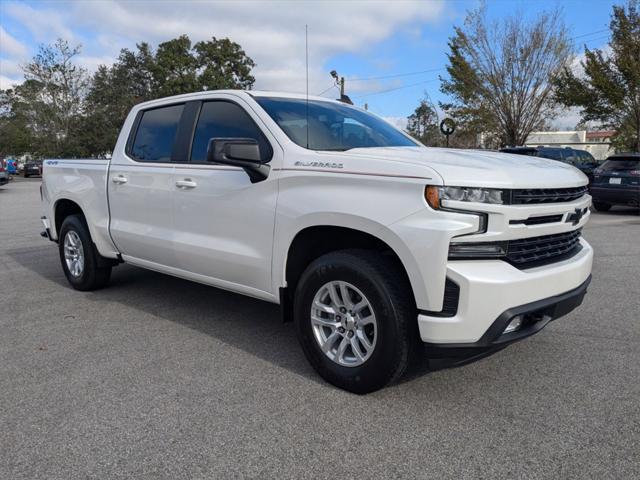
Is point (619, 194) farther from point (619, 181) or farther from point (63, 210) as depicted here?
point (63, 210)

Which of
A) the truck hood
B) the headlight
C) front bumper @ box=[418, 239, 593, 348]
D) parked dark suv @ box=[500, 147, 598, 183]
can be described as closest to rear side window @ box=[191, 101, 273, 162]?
the truck hood

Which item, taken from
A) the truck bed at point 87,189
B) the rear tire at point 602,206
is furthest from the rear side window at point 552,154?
the truck bed at point 87,189

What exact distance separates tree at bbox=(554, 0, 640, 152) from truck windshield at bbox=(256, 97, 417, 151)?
21161 millimetres

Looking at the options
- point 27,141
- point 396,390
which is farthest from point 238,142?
point 27,141

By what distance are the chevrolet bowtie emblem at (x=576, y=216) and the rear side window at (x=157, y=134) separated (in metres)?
3.16

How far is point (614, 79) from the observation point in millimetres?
22422

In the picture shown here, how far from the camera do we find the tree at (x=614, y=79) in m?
21.4

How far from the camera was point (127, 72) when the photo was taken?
65.6 meters

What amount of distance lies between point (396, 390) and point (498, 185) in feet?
4.67

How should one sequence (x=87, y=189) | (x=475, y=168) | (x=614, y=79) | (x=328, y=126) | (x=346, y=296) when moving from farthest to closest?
1. (x=614, y=79)
2. (x=87, y=189)
3. (x=328, y=126)
4. (x=346, y=296)
5. (x=475, y=168)

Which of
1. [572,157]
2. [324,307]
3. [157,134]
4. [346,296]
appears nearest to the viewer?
[346,296]

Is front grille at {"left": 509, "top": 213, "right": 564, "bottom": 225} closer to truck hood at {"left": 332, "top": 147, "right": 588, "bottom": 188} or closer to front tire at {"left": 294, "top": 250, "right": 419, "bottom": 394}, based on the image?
truck hood at {"left": 332, "top": 147, "right": 588, "bottom": 188}

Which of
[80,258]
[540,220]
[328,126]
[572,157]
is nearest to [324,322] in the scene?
[540,220]

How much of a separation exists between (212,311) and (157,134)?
67.7 inches
